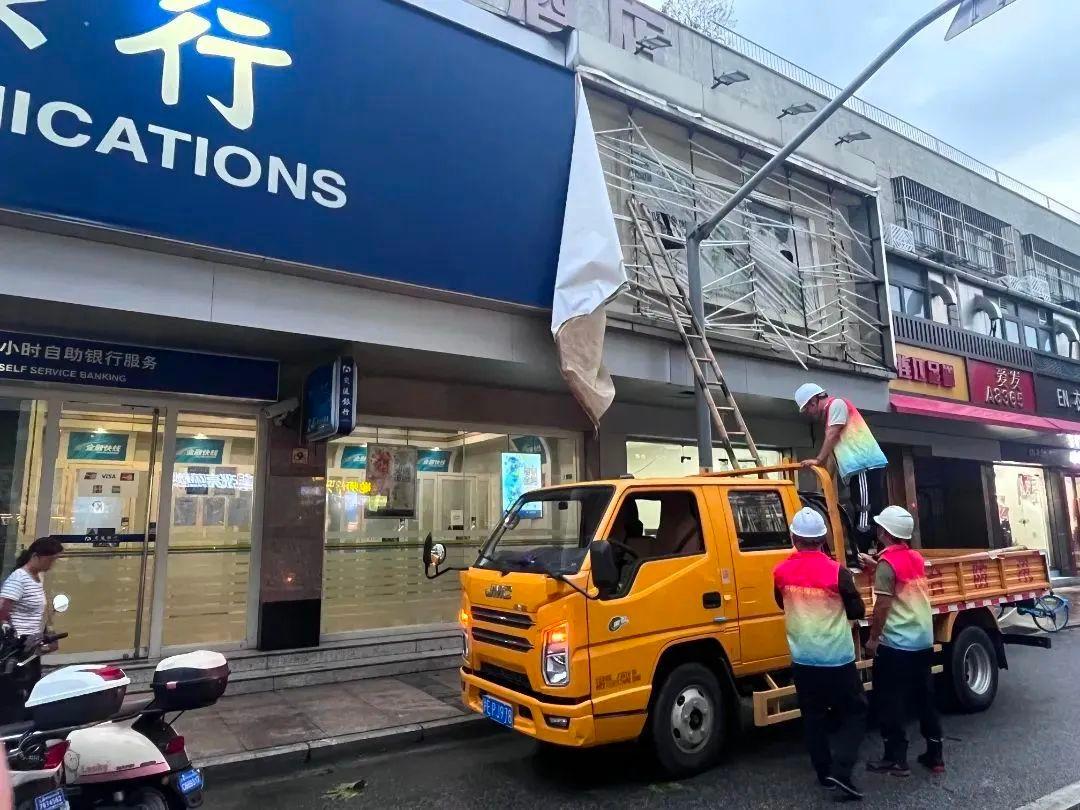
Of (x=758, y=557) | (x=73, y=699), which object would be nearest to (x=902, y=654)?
(x=758, y=557)

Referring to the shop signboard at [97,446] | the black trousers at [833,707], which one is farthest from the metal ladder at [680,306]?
the shop signboard at [97,446]

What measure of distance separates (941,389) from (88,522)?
1584 cm

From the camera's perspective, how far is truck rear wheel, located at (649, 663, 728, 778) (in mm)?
5051

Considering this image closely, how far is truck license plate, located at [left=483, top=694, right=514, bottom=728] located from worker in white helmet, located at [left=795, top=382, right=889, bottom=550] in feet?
10.6

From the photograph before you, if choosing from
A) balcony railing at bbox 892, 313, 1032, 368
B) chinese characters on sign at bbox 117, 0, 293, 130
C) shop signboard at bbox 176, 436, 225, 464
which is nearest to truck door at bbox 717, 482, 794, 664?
chinese characters on sign at bbox 117, 0, 293, 130

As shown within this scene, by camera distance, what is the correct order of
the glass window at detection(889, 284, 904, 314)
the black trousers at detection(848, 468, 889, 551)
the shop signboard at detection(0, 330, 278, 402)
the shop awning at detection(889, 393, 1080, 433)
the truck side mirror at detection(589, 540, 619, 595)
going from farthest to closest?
the glass window at detection(889, 284, 904, 314), the shop awning at detection(889, 393, 1080, 433), the shop signboard at detection(0, 330, 278, 402), the black trousers at detection(848, 468, 889, 551), the truck side mirror at detection(589, 540, 619, 595)

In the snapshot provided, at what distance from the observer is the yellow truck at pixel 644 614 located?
4848 millimetres

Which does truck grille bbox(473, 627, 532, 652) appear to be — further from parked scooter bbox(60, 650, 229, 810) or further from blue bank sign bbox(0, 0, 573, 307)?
blue bank sign bbox(0, 0, 573, 307)

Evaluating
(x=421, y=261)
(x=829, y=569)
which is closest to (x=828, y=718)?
(x=829, y=569)

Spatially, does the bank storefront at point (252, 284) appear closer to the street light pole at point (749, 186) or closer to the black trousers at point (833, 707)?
the street light pole at point (749, 186)

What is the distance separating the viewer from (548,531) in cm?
600

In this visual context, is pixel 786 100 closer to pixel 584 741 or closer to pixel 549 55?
pixel 549 55

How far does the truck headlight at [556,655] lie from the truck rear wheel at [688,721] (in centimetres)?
79

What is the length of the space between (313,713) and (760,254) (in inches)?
397
